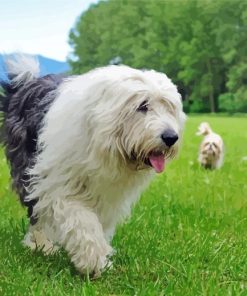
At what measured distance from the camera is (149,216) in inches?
229

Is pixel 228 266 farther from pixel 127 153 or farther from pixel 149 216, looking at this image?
pixel 149 216

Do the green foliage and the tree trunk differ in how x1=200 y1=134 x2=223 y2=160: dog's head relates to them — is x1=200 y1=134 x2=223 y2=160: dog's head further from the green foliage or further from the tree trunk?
the tree trunk

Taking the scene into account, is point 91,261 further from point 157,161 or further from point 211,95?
point 211,95

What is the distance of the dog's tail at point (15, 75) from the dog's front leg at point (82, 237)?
1.46 m

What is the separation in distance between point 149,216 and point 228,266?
4.69 feet

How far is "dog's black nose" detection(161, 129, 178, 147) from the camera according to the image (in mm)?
3906

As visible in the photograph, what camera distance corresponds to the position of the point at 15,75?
5512 mm

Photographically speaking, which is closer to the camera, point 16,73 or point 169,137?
point 169,137

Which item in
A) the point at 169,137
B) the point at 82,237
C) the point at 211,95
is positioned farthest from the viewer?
the point at 211,95

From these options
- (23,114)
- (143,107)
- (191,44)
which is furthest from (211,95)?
(143,107)

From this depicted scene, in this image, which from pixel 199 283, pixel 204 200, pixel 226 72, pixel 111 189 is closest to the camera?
pixel 199 283

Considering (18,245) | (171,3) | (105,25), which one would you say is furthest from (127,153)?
(105,25)

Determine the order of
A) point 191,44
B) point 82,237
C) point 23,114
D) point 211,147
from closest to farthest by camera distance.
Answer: point 82,237 → point 23,114 → point 211,147 → point 191,44

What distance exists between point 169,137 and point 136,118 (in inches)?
9.2
